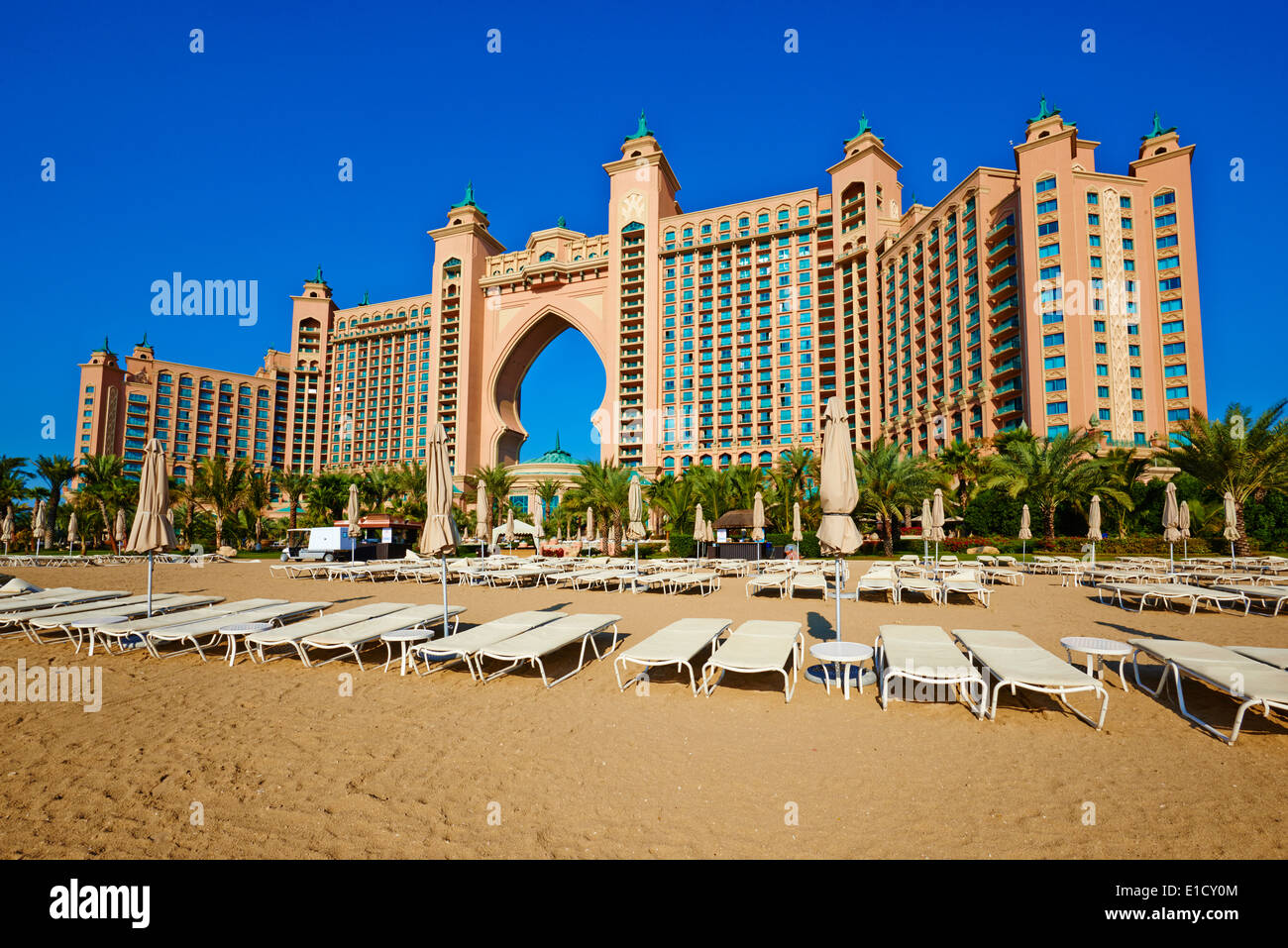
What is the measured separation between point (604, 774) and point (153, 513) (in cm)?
806

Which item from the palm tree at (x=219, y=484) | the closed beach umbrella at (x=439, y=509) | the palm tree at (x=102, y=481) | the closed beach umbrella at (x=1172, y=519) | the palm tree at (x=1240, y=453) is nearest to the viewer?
the closed beach umbrella at (x=439, y=509)

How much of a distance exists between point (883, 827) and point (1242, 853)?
153 cm

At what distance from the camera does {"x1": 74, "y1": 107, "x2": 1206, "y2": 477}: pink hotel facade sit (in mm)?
39812

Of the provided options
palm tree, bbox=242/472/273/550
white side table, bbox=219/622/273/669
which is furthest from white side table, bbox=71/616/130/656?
palm tree, bbox=242/472/273/550

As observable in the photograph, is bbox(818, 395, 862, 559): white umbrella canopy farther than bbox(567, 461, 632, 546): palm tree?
No

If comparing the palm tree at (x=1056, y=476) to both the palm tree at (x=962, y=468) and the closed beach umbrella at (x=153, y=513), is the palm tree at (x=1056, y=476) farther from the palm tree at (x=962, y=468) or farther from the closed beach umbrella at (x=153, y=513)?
the closed beach umbrella at (x=153, y=513)

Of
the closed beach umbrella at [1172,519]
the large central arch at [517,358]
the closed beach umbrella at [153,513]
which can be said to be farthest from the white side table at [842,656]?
the large central arch at [517,358]

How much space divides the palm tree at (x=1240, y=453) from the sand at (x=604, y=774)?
19.5m

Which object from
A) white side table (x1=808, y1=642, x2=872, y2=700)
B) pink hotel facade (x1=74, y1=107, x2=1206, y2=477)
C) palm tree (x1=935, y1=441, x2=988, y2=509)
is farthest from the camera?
pink hotel facade (x1=74, y1=107, x2=1206, y2=477)

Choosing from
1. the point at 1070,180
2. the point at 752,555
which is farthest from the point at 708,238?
the point at 752,555

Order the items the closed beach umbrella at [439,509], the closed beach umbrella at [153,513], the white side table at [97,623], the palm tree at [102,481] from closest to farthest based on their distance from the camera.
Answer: the white side table at [97,623]
the closed beach umbrella at [439,509]
the closed beach umbrella at [153,513]
the palm tree at [102,481]

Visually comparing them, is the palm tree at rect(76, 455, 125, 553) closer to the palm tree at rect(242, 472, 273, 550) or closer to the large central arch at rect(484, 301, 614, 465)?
the palm tree at rect(242, 472, 273, 550)

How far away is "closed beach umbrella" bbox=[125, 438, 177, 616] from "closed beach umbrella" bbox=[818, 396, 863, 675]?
848 centimetres

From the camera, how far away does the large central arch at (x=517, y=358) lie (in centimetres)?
6875
